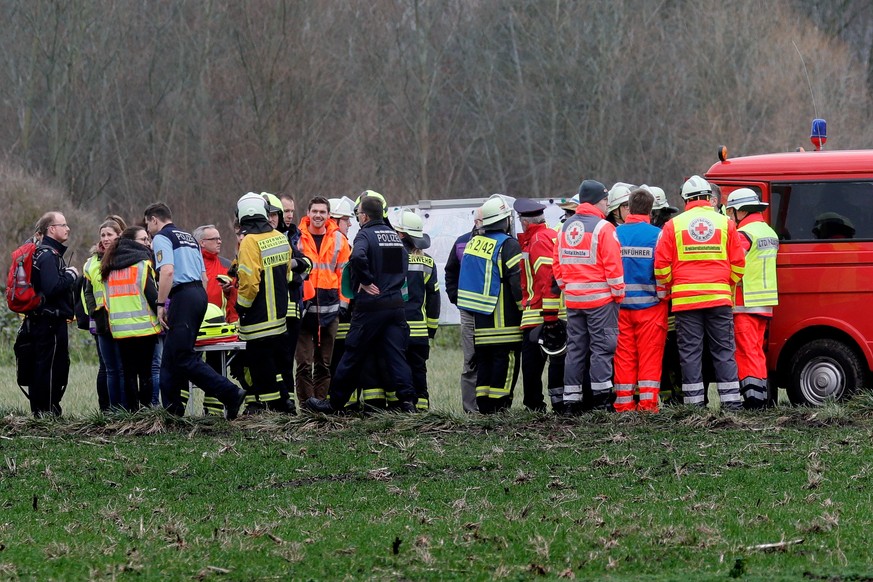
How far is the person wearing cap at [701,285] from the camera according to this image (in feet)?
37.1

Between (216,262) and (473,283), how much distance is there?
276cm

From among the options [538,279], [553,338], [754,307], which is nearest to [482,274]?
[538,279]

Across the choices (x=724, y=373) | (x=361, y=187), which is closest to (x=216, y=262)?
(x=724, y=373)

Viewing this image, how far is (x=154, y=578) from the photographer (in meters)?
6.43

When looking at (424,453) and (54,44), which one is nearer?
(424,453)

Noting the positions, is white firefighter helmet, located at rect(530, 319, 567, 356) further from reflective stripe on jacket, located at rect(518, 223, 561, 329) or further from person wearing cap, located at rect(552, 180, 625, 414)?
person wearing cap, located at rect(552, 180, 625, 414)

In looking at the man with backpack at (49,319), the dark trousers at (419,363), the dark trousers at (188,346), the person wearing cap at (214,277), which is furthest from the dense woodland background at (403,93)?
the dark trousers at (188,346)

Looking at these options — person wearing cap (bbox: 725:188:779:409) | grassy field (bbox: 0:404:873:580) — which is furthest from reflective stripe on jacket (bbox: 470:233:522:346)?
person wearing cap (bbox: 725:188:779:409)

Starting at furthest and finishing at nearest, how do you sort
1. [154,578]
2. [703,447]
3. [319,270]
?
[319,270]
[703,447]
[154,578]

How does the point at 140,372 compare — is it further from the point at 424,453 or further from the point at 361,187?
the point at 361,187

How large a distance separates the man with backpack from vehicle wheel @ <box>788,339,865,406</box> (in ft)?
22.1

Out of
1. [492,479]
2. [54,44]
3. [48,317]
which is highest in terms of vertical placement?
[54,44]

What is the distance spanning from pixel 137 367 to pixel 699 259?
522 centimetres

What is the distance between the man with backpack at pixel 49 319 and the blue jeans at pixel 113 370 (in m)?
0.35
